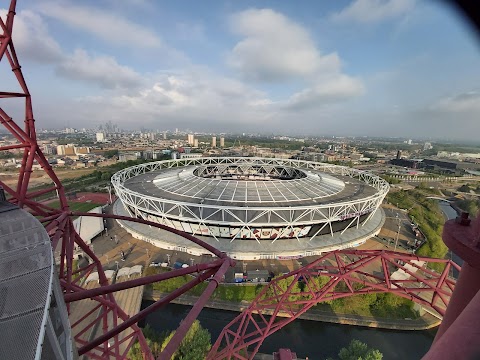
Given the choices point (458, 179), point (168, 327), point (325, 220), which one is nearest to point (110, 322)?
point (168, 327)

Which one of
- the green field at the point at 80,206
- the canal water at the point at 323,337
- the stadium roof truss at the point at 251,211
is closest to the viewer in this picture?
the canal water at the point at 323,337

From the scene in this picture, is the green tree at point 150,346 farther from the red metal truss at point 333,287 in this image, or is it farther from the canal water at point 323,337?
the red metal truss at point 333,287

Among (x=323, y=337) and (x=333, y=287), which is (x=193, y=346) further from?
(x=323, y=337)

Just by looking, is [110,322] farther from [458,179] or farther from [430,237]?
[458,179]

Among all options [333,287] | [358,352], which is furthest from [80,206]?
[358,352]

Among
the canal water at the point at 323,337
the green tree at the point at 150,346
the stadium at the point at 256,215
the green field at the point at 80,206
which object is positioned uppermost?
the stadium at the point at 256,215

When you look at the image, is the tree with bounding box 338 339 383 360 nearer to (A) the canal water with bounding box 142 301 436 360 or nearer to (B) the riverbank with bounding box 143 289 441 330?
(A) the canal water with bounding box 142 301 436 360

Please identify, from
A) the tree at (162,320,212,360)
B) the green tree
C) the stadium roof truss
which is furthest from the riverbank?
the stadium roof truss

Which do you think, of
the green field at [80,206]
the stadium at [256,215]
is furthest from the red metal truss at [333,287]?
the green field at [80,206]

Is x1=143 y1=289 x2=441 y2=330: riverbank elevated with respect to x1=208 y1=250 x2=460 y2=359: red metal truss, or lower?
lower
